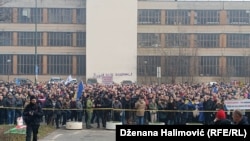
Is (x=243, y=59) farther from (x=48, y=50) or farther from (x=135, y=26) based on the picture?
(x=48, y=50)

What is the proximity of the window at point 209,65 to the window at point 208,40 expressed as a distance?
1.77 meters

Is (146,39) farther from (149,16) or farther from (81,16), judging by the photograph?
(81,16)

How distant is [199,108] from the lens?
25344mm

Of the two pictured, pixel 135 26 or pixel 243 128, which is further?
pixel 135 26

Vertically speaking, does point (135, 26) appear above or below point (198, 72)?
above

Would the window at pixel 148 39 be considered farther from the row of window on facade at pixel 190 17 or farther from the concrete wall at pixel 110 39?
the concrete wall at pixel 110 39

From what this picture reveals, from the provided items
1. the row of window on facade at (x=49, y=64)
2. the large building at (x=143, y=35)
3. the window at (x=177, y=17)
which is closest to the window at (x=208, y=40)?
the large building at (x=143, y=35)

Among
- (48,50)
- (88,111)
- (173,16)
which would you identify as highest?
(173,16)

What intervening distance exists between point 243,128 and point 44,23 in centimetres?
7418

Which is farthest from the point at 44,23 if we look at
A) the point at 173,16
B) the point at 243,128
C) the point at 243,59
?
the point at 243,128

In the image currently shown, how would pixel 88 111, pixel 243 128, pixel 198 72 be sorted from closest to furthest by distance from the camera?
pixel 243 128
pixel 88 111
pixel 198 72

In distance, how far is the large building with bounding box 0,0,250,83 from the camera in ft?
257

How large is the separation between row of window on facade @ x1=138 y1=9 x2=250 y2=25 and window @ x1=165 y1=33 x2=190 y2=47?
192 cm

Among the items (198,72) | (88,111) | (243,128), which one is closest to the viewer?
(243,128)
